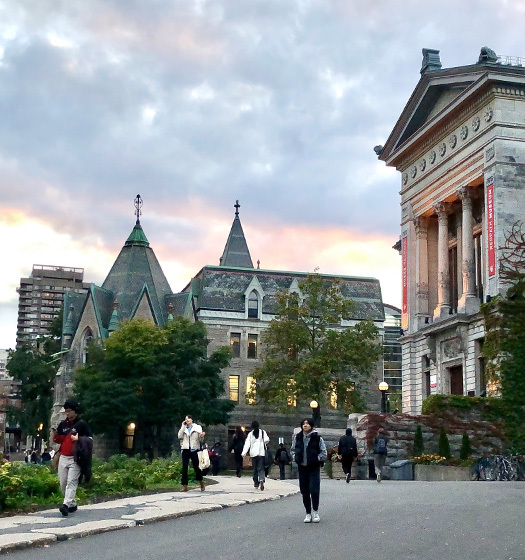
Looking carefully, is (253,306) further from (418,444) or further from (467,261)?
(418,444)

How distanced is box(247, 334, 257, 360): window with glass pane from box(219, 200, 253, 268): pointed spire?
12.1 m

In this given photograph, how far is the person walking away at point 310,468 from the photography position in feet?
51.1

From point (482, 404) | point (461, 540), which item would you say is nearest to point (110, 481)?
point (461, 540)

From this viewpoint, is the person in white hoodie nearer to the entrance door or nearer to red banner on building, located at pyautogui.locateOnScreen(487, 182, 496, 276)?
red banner on building, located at pyautogui.locateOnScreen(487, 182, 496, 276)

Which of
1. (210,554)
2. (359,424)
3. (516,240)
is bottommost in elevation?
(210,554)

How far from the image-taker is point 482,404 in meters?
40.5

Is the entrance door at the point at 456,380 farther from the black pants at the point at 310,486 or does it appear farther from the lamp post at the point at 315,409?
the black pants at the point at 310,486

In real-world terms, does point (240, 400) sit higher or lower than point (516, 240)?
lower

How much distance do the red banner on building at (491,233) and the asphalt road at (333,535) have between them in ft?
87.7

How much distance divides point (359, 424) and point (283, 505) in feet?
60.8

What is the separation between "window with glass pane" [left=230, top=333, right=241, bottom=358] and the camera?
2753 inches

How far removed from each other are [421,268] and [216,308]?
2052 centimetres

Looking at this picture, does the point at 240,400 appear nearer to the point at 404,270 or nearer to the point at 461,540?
the point at 404,270

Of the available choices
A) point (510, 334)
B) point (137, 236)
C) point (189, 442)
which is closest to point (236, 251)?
point (137, 236)
